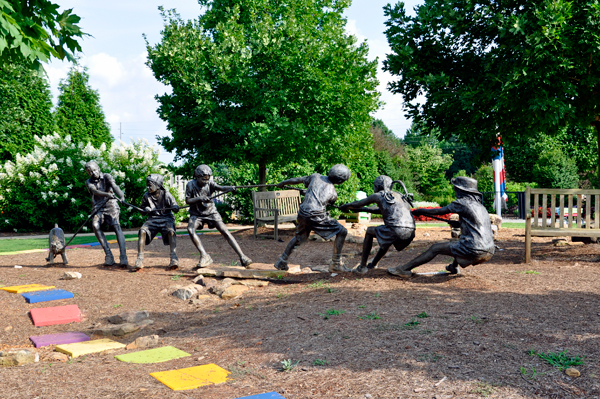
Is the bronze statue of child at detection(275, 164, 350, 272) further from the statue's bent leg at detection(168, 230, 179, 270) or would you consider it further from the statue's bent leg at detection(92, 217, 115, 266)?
the statue's bent leg at detection(92, 217, 115, 266)

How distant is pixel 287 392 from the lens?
3.13 m

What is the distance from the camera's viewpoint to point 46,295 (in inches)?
251

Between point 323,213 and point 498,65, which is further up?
point 498,65

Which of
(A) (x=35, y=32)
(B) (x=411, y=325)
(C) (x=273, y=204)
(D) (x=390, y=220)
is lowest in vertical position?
(B) (x=411, y=325)

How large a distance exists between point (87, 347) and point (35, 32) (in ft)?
9.93

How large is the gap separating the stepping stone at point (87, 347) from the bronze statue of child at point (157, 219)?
134 inches

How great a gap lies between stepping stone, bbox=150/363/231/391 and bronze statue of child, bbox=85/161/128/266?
5.13m

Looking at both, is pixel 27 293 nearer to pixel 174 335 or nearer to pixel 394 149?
pixel 174 335

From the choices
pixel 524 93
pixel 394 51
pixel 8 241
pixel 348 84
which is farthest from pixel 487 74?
pixel 8 241

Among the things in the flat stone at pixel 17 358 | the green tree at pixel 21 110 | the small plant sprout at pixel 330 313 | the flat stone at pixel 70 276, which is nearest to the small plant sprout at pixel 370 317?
the small plant sprout at pixel 330 313

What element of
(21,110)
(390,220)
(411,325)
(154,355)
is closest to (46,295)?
(154,355)

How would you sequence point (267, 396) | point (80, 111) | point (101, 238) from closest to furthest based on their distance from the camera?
point (267, 396)
point (101, 238)
point (80, 111)

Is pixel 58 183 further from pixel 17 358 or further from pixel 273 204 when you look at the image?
pixel 17 358

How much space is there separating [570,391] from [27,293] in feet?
20.7
